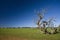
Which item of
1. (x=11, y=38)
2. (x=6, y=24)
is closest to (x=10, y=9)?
(x=6, y=24)

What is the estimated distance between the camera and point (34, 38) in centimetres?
821

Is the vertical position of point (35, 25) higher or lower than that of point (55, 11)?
lower

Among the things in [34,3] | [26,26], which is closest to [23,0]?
[34,3]

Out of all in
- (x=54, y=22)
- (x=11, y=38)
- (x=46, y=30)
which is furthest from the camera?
(x=46, y=30)

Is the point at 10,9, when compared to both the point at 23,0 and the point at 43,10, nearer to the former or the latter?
the point at 23,0

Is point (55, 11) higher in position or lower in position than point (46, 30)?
higher

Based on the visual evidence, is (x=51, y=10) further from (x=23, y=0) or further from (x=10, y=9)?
(x=10, y=9)

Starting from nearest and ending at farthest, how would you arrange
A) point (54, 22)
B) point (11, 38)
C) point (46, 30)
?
point (11, 38), point (54, 22), point (46, 30)

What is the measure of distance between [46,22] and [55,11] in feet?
3.15

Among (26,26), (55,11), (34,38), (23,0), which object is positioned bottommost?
(34,38)

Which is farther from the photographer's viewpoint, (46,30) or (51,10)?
(46,30)

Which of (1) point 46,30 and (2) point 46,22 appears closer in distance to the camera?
(2) point 46,22

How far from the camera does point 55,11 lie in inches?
329

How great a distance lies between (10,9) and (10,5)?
21 centimetres
